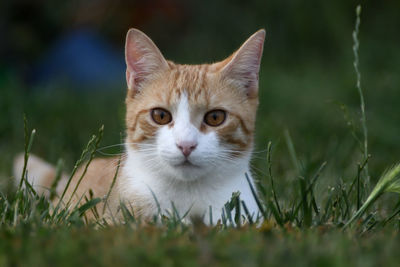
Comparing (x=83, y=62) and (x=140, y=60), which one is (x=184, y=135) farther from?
(x=83, y=62)

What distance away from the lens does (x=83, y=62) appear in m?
7.90

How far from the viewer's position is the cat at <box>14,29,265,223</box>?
240cm

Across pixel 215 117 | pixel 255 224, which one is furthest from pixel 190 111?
pixel 255 224

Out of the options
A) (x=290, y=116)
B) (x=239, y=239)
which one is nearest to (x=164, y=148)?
(x=239, y=239)

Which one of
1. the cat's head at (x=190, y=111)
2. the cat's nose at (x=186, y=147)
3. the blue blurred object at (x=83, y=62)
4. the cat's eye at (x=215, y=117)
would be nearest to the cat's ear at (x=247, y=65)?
the cat's head at (x=190, y=111)

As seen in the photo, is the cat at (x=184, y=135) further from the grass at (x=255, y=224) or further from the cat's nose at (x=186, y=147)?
the grass at (x=255, y=224)

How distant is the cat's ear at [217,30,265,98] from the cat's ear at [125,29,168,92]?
13.3 inches

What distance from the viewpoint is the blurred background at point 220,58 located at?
3.94 m

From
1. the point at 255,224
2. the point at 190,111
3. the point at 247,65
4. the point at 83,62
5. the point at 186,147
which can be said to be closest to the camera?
the point at 255,224

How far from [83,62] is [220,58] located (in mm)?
2045

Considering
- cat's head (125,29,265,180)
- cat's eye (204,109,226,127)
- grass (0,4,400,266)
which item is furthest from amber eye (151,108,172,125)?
grass (0,4,400,266)

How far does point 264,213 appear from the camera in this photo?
2.05 meters

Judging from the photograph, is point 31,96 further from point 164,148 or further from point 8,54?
point 164,148

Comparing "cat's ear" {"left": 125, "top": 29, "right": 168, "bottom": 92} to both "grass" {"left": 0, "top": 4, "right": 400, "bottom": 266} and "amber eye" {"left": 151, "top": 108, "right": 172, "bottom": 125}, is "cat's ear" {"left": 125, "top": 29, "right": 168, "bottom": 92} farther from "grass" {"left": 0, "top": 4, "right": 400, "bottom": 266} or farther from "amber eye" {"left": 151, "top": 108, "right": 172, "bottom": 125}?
"grass" {"left": 0, "top": 4, "right": 400, "bottom": 266}
